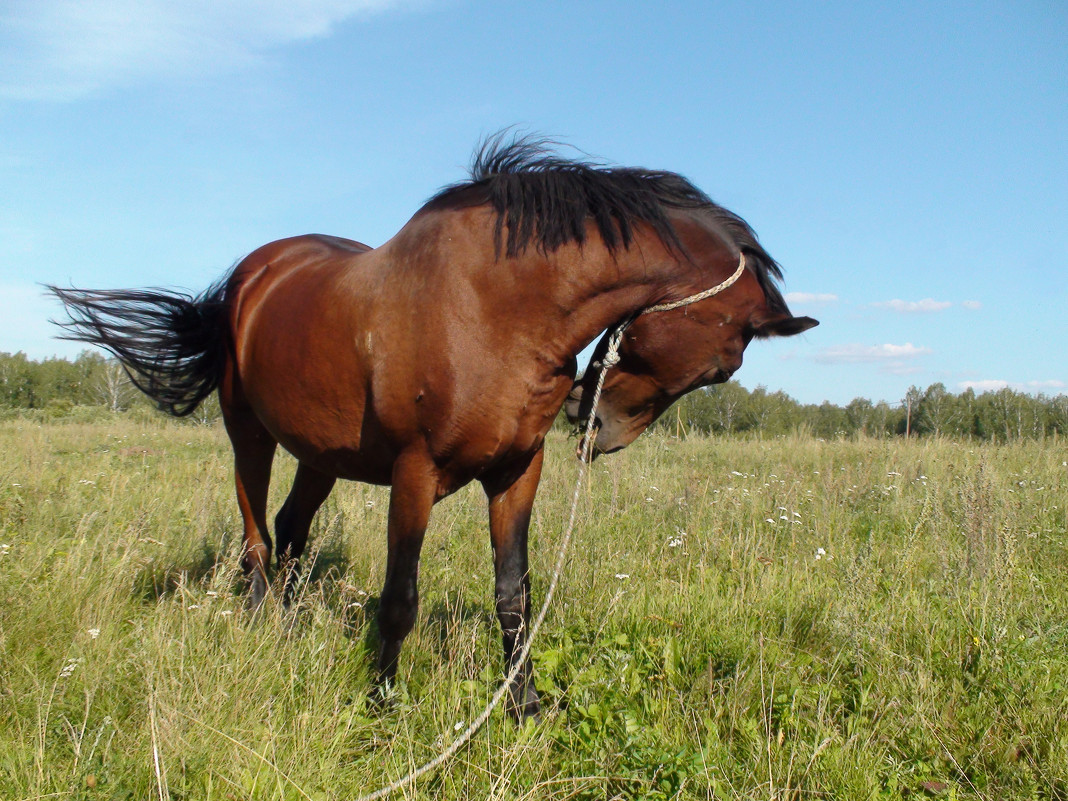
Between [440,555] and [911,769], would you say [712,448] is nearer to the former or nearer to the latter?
[440,555]

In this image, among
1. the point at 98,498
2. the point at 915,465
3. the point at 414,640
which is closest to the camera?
the point at 414,640

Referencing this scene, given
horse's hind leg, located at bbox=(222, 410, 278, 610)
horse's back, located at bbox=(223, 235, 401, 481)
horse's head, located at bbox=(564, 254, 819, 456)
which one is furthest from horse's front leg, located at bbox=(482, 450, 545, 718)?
horse's hind leg, located at bbox=(222, 410, 278, 610)

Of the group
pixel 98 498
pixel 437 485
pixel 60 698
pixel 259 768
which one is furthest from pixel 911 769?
pixel 98 498

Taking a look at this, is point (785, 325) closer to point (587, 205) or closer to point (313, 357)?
point (587, 205)

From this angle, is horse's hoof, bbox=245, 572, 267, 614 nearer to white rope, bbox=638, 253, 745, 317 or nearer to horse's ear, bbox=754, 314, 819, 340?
white rope, bbox=638, 253, 745, 317

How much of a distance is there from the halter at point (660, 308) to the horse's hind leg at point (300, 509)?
2.14 m

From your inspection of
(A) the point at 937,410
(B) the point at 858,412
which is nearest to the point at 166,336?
(A) the point at 937,410

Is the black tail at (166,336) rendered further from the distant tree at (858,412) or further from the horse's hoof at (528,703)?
the distant tree at (858,412)

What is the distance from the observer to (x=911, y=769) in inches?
99.0

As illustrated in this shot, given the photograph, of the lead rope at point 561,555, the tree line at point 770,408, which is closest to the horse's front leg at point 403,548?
the lead rope at point 561,555

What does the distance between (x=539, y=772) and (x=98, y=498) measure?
4.95 meters

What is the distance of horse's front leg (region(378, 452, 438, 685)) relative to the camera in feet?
9.21

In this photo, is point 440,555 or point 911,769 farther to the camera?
point 440,555

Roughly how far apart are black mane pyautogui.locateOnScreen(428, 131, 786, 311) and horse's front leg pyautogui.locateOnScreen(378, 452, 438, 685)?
0.91 metres
